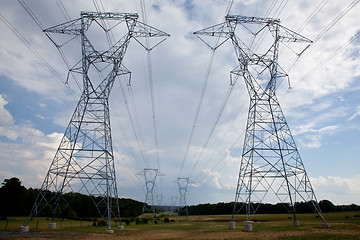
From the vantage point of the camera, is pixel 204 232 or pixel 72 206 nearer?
pixel 204 232

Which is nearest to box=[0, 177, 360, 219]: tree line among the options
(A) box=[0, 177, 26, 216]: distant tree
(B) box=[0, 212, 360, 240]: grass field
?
(A) box=[0, 177, 26, 216]: distant tree

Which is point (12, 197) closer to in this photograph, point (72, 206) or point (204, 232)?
point (72, 206)

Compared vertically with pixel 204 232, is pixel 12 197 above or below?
above

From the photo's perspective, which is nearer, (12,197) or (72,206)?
(12,197)

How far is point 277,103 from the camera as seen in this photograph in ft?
115

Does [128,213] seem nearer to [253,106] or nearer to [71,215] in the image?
[71,215]

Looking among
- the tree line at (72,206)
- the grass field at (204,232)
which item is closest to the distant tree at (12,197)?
the tree line at (72,206)

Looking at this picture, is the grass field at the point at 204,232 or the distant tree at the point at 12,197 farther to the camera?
the distant tree at the point at 12,197

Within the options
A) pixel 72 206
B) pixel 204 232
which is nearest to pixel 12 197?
pixel 72 206

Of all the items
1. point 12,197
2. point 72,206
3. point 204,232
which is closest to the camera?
point 204,232

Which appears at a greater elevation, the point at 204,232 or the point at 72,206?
the point at 72,206

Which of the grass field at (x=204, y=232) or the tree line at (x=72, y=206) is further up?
the tree line at (x=72, y=206)

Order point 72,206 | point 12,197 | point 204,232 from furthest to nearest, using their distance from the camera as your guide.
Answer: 1. point 72,206
2. point 12,197
3. point 204,232

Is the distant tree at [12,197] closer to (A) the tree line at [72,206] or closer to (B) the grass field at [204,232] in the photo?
(A) the tree line at [72,206]
